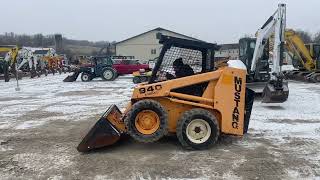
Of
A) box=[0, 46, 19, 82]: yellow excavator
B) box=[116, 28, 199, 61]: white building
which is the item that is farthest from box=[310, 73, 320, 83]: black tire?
box=[116, 28, 199, 61]: white building

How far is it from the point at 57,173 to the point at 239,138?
367 cm

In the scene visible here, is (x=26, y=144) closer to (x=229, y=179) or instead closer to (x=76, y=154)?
(x=76, y=154)

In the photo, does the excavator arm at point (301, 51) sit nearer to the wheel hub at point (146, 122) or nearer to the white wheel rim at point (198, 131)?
the white wheel rim at point (198, 131)

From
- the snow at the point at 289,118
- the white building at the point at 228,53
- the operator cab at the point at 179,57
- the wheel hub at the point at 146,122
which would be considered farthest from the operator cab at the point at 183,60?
the white building at the point at 228,53

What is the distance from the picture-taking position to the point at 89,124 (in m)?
10.7

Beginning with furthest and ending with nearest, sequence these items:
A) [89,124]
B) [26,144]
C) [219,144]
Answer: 1. [89,124]
2. [26,144]
3. [219,144]

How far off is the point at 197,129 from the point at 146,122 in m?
0.88

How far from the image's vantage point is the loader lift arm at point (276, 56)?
1288cm

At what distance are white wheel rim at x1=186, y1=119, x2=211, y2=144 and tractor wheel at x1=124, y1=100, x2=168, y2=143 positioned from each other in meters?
0.41

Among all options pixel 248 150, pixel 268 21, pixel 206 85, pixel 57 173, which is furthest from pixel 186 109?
pixel 268 21

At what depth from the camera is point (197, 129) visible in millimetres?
7723

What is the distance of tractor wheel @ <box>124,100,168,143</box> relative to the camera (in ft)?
25.0

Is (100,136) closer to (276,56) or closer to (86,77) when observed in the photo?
(276,56)

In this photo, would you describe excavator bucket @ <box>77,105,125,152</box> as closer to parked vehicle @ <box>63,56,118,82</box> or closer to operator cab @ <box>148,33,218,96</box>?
operator cab @ <box>148,33,218,96</box>
